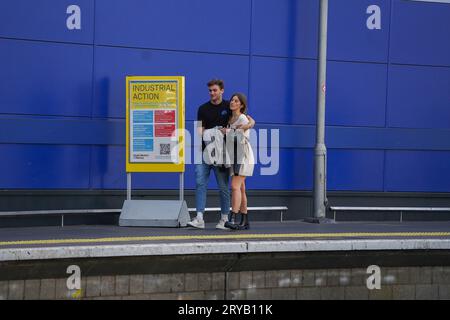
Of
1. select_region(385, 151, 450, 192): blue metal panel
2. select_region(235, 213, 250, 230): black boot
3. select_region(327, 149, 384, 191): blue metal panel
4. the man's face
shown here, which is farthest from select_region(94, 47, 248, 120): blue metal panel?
select_region(385, 151, 450, 192): blue metal panel

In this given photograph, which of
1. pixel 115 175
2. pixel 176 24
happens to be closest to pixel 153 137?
pixel 115 175

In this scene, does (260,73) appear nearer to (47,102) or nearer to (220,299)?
(47,102)

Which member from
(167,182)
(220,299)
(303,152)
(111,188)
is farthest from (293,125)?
(220,299)

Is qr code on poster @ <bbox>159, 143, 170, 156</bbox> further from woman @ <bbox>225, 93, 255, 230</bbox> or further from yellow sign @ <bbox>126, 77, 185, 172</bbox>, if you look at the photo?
woman @ <bbox>225, 93, 255, 230</bbox>

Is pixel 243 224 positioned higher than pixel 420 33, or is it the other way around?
pixel 420 33

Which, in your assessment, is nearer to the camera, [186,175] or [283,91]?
[186,175]

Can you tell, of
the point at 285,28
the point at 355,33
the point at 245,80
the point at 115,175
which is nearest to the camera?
the point at 115,175

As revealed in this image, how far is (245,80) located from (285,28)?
973mm

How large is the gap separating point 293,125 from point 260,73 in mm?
903

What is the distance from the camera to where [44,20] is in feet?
33.1

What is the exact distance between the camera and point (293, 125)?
11.2 metres

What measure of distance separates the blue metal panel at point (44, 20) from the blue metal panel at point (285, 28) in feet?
7.89

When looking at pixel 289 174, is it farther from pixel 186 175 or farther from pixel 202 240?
pixel 202 240

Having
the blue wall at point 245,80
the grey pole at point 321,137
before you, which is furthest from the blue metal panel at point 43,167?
the grey pole at point 321,137
